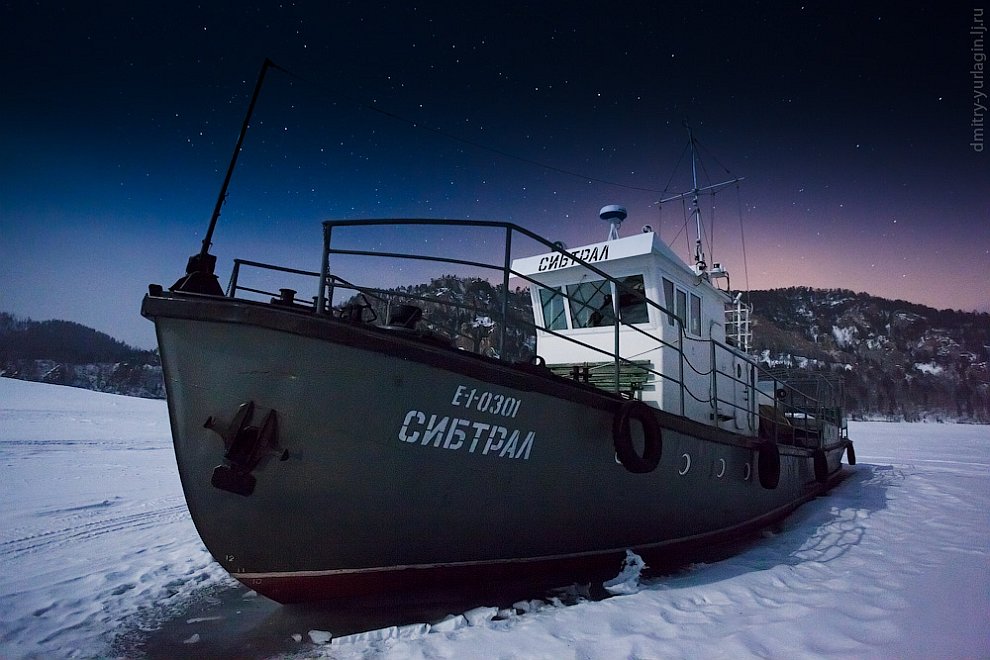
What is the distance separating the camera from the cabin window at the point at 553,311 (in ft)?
24.3

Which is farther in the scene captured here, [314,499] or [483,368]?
[483,368]

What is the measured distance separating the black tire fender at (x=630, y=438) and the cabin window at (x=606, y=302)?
2.48 m

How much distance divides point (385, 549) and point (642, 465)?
221 centimetres

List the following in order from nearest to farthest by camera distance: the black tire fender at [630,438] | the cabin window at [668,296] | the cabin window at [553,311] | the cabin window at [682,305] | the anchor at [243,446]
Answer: the anchor at [243,446]
the black tire fender at [630,438]
the cabin window at [668,296]
the cabin window at [682,305]
the cabin window at [553,311]

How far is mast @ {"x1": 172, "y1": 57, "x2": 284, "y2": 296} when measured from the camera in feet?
10.8

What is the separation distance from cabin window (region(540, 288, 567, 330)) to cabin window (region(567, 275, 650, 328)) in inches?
8.6

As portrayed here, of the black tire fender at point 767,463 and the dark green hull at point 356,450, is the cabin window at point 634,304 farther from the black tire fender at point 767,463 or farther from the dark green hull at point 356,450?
the dark green hull at point 356,450

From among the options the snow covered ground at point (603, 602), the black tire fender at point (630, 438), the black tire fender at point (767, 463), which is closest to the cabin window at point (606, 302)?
the black tire fender at point (767, 463)

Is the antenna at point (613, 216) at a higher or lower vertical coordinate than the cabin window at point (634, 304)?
Result: higher

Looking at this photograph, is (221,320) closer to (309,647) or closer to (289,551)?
(289,551)

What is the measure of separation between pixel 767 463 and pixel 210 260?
6.86m

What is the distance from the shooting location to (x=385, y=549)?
345cm

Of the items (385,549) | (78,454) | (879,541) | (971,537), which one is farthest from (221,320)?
(78,454)

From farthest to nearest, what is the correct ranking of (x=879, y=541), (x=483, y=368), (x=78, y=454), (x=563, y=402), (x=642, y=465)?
(x=78, y=454) < (x=879, y=541) < (x=642, y=465) < (x=563, y=402) < (x=483, y=368)
